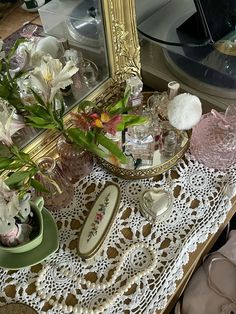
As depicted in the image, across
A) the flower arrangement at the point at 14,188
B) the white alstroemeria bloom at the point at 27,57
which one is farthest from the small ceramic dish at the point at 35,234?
the white alstroemeria bloom at the point at 27,57

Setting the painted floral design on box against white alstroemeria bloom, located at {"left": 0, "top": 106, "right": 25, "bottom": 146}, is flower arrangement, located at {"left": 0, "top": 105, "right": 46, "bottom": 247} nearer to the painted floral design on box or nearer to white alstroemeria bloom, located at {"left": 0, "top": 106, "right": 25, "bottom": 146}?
white alstroemeria bloom, located at {"left": 0, "top": 106, "right": 25, "bottom": 146}

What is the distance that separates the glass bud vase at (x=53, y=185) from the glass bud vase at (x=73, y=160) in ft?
0.08

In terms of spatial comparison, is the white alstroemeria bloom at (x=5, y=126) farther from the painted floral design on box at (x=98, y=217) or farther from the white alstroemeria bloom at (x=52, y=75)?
the painted floral design on box at (x=98, y=217)

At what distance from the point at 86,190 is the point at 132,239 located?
5.6 inches

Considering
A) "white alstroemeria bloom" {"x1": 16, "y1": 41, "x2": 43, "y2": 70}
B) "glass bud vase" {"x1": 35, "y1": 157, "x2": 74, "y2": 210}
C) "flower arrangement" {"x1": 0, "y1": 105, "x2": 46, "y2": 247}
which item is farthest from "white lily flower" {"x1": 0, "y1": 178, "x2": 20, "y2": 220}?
"white alstroemeria bloom" {"x1": 16, "y1": 41, "x2": 43, "y2": 70}

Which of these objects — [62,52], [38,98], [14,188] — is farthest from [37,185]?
[62,52]

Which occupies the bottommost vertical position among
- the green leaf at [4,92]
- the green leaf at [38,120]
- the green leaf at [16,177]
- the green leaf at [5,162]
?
the green leaf at [16,177]

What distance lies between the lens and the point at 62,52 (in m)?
0.74

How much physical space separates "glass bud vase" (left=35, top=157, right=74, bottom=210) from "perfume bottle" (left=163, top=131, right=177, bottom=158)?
0.20 m

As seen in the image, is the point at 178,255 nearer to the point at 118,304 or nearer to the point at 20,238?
the point at 118,304

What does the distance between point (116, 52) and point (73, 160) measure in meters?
0.24

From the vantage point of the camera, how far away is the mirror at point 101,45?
0.73 m

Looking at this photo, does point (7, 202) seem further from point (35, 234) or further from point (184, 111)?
point (184, 111)

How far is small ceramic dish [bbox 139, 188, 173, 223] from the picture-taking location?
706mm
